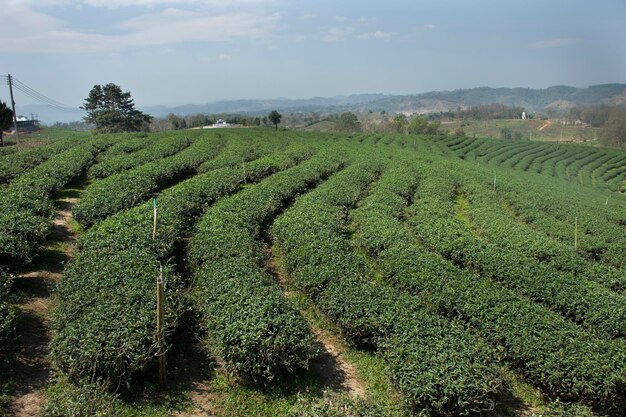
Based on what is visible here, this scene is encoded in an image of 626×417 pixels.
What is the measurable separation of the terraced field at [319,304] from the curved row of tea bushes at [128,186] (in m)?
0.11

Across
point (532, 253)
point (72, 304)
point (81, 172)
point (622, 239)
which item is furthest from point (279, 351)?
point (81, 172)

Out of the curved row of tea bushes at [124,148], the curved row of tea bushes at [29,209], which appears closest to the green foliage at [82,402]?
the curved row of tea bushes at [29,209]

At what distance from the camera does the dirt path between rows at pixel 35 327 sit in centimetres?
825

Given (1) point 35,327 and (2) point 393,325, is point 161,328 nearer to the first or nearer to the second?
(1) point 35,327

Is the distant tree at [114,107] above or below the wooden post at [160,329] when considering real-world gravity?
above

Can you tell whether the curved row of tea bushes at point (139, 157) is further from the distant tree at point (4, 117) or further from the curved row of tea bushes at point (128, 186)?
the distant tree at point (4, 117)

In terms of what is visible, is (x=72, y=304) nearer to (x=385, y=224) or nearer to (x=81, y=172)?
(x=385, y=224)

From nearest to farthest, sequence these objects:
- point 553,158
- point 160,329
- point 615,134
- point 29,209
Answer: point 160,329, point 29,209, point 553,158, point 615,134

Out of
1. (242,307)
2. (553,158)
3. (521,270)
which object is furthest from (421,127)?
(242,307)

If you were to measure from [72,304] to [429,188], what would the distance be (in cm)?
1970

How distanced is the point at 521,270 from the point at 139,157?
870 inches

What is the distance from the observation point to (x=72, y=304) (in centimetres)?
951

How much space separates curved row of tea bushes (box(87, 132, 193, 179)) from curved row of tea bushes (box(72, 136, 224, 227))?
164cm

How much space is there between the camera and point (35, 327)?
10375 mm
